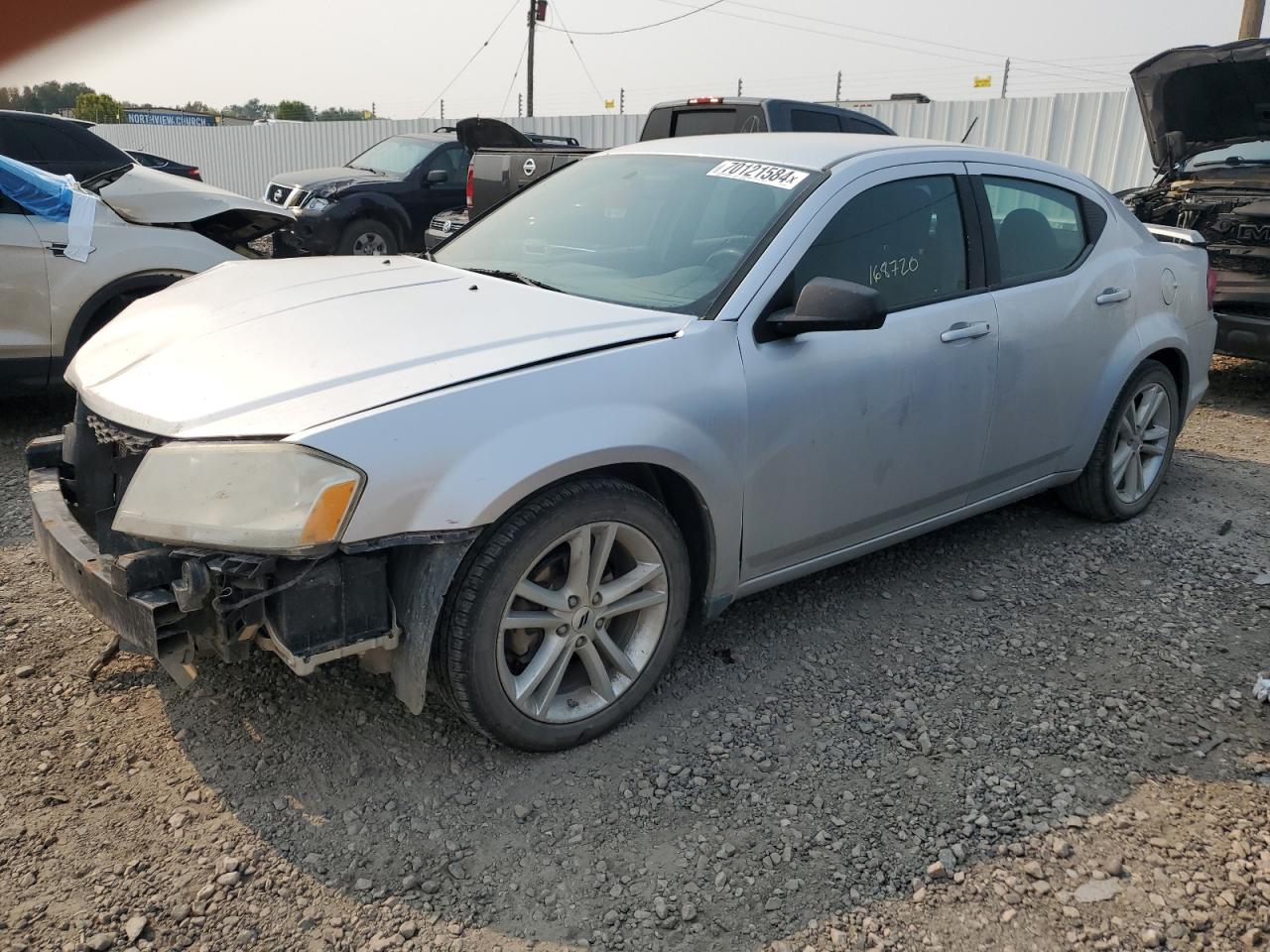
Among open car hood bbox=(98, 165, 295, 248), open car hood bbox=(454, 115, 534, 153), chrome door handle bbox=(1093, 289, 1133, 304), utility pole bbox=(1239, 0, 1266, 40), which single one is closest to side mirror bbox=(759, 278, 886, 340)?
chrome door handle bbox=(1093, 289, 1133, 304)

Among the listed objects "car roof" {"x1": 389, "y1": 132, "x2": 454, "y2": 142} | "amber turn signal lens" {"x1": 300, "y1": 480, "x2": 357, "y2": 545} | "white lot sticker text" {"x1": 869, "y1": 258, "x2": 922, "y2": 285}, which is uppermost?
"car roof" {"x1": 389, "y1": 132, "x2": 454, "y2": 142}

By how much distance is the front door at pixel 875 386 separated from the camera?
3061 millimetres

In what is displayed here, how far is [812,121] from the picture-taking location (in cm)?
858

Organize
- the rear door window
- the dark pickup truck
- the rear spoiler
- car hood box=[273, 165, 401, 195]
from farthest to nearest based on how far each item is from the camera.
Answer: car hood box=[273, 165, 401, 195] < the rear door window < the dark pickup truck < the rear spoiler

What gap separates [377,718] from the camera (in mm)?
2938

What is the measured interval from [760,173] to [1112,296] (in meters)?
1.81

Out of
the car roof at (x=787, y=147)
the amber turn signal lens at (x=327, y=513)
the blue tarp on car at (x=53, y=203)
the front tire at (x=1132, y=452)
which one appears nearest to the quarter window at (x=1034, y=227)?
the car roof at (x=787, y=147)

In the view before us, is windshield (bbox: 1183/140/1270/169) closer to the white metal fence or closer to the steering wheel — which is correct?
the white metal fence

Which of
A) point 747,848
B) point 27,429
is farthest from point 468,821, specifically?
point 27,429

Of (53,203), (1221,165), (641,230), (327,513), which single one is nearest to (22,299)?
(53,203)

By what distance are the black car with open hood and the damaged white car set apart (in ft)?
20.7

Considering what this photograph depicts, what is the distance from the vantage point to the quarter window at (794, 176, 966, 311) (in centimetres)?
327

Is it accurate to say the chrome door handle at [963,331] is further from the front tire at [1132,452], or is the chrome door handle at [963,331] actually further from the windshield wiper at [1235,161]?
the windshield wiper at [1235,161]

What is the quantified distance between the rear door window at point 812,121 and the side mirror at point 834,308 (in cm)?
578
